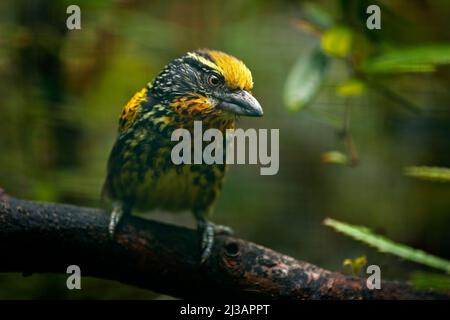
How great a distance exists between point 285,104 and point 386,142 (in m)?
0.61

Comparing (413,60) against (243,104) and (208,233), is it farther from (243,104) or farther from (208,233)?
(208,233)

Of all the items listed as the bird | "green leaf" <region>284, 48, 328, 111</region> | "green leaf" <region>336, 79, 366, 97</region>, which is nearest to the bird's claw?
the bird

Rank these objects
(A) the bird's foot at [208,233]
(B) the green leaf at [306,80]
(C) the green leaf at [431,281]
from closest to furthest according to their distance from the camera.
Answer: (C) the green leaf at [431,281] → (A) the bird's foot at [208,233] → (B) the green leaf at [306,80]

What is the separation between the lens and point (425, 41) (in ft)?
5.64

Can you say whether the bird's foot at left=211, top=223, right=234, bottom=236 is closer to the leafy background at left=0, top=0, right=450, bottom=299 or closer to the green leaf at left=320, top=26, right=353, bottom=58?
the leafy background at left=0, top=0, right=450, bottom=299

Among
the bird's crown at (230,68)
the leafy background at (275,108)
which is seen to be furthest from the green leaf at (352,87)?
the bird's crown at (230,68)

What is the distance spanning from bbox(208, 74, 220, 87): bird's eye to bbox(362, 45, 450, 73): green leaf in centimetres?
34

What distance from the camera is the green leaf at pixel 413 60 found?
4.03ft

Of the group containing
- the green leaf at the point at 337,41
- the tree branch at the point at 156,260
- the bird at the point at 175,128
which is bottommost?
the tree branch at the point at 156,260

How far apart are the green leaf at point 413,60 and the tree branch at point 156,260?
45cm

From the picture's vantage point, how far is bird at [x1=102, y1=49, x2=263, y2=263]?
1270mm

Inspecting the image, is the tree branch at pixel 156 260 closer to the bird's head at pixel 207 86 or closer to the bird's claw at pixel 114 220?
the bird's claw at pixel 114 220

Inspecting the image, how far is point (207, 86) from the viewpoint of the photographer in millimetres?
1296
